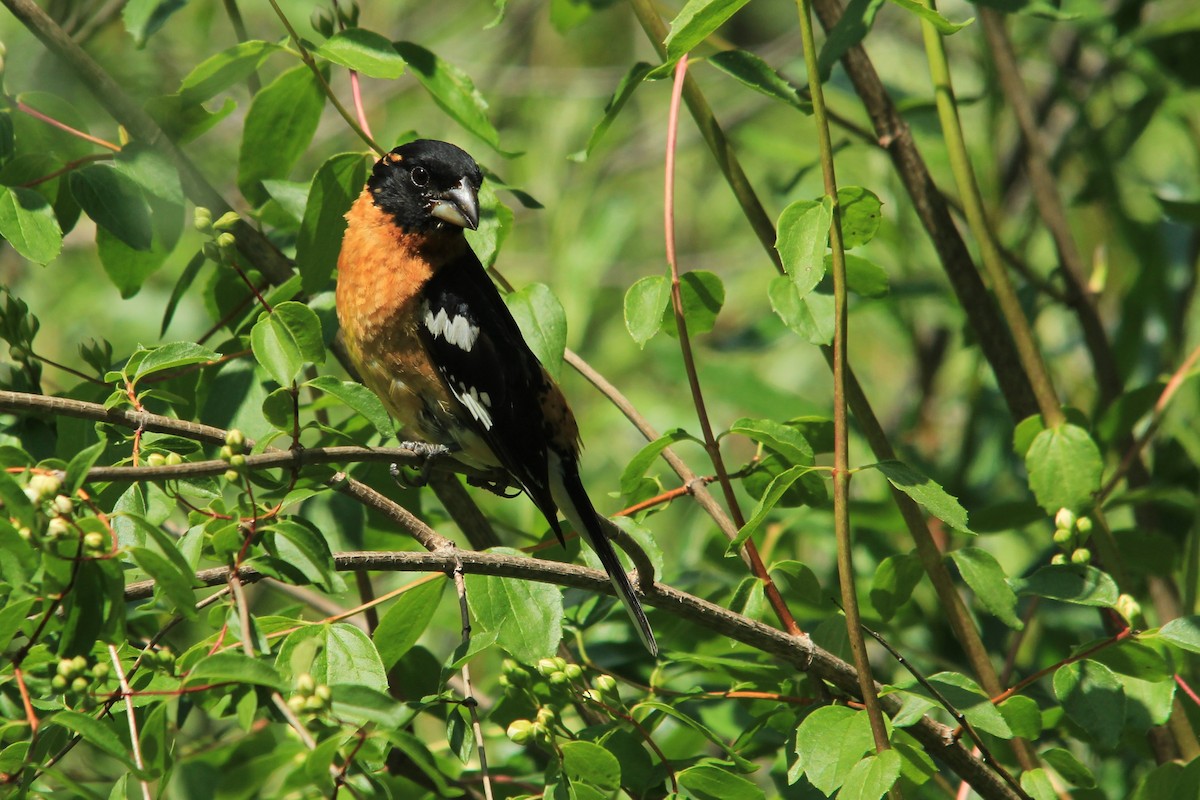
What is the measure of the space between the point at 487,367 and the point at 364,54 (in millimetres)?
942

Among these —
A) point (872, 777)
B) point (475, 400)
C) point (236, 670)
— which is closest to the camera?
point (236, 670)

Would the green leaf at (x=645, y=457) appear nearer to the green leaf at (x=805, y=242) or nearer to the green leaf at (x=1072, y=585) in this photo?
the green leaf at (x=805, y=242)

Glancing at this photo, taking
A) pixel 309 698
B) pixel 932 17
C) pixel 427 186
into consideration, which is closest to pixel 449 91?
pixel 427 186

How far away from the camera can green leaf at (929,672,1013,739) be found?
6.73 feet

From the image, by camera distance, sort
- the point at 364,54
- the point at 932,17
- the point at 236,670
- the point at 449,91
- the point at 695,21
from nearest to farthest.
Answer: the point at 236,670
the point at 695,21
the point at 932,17
the point at 364,54
the point at 449,91

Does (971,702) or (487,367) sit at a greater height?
(487,367)

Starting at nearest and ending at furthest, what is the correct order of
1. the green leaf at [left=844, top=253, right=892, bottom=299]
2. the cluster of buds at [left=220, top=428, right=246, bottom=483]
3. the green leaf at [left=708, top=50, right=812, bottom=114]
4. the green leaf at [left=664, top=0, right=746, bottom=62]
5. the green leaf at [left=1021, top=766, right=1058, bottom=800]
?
the cluster of buds at [left=220, top=428, right=246, bottom=483] → the green leaf at [left=664, top=0, right=746, bottom=62] → the green leaf at [left=1021, top=766, right=1058, bottom=800] → the green leaf at [left=708, top=50, right=812, bottom=114] → the green leaf at [left=844, top=253, right=892, bottom=299]

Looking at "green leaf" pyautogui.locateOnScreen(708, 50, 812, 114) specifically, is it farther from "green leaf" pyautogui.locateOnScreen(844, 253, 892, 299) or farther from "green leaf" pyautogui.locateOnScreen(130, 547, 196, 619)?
"green leaf" pyautogui.locateOnScreen(130, 547, 196, 619)

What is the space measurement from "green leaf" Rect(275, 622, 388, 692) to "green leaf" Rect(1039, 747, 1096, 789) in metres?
1.20

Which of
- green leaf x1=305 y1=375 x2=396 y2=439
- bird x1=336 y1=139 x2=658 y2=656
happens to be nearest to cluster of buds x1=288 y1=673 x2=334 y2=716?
green leaf x1=305 y1=375 x2=396 y2=439

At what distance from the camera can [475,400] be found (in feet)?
10.2

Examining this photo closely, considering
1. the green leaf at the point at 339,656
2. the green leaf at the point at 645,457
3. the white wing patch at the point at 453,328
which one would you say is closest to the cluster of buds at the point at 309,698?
the green leaf at the point at 339,656

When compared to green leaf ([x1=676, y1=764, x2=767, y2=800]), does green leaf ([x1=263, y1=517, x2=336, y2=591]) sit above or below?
above

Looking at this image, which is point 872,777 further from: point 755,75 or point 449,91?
point 449,91
